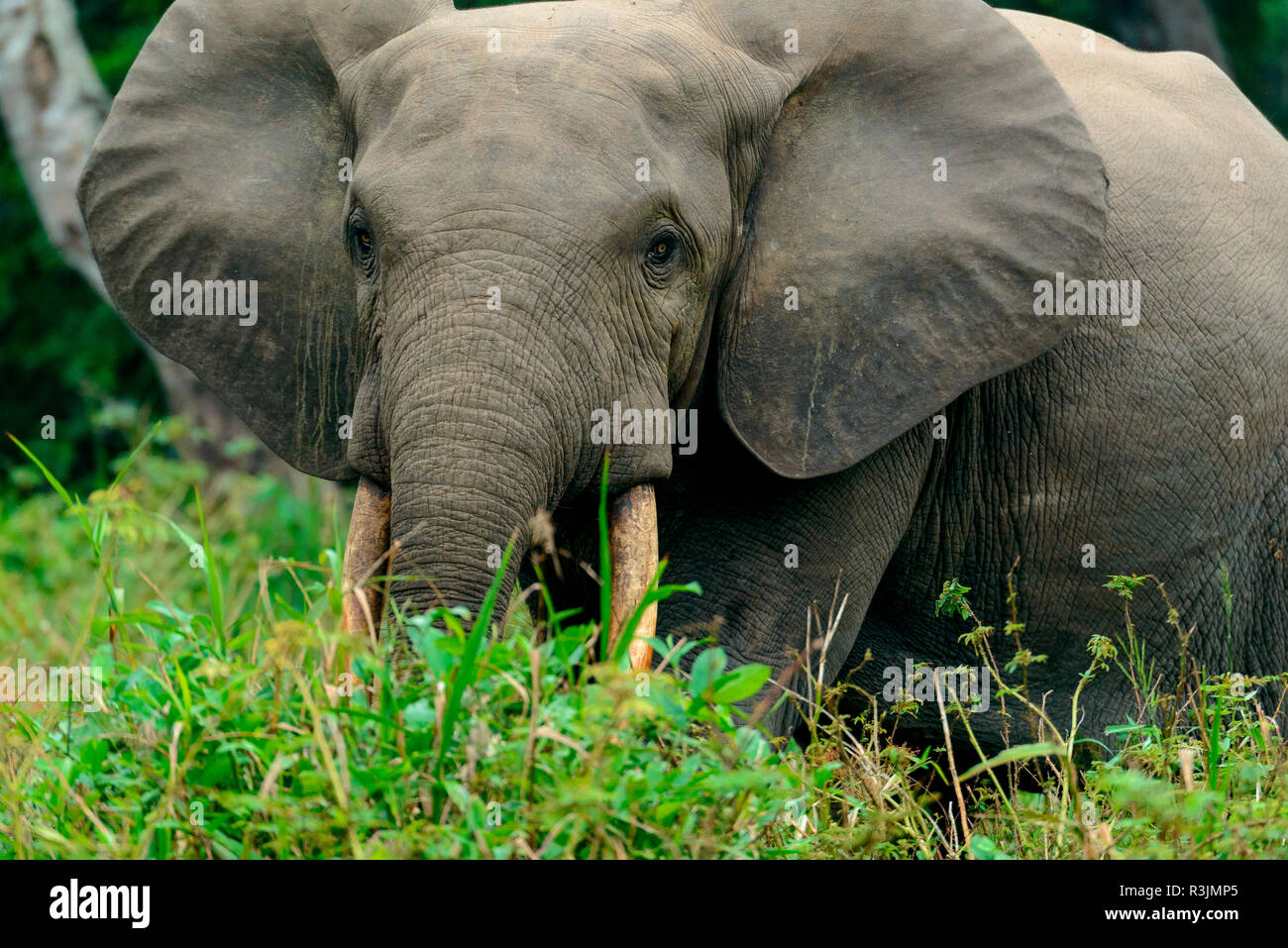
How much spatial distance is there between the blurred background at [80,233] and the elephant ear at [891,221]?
573 centimetres

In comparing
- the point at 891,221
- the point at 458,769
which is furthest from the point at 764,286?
the point at 458,769

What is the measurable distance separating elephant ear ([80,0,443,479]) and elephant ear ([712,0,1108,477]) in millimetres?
1032

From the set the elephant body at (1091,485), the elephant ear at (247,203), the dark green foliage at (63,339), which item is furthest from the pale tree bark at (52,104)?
the elephant body at (1091,485)

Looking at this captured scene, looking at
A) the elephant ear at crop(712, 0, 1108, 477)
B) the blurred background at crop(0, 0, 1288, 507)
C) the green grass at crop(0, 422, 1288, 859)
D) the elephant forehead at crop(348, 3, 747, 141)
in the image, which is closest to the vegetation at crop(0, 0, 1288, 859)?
the green grass at crop(0, 422, 1288, 859)

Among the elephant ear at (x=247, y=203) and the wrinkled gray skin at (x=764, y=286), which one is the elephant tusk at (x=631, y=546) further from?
the elephant ear at (x=247, y=203)

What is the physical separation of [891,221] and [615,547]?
1080mm

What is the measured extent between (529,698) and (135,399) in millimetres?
10087

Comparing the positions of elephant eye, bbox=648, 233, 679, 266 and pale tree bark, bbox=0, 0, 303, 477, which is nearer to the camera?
elephant eye, bbox=648, 233, 679, 266

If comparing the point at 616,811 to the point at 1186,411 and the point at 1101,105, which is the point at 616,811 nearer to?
the point at 1186,411

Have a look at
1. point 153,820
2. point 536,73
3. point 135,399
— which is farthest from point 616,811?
point 135,399

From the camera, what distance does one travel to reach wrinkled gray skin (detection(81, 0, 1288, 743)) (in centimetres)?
368

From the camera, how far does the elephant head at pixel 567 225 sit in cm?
364

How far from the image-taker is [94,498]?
490 centimetres

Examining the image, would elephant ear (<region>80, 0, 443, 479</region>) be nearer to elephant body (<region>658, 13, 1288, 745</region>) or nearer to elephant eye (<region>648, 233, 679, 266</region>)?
elephant eye (<region>648, 233, 679, 266</region>)
